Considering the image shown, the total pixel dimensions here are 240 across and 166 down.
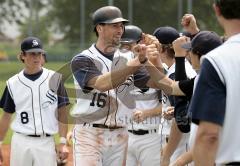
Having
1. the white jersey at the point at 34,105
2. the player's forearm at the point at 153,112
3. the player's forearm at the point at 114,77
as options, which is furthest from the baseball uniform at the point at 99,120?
the white jersey at the point at 34,105

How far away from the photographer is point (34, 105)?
6.46 m

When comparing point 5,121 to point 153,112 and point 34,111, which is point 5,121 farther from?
point 153,112

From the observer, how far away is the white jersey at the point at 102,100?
5539mm

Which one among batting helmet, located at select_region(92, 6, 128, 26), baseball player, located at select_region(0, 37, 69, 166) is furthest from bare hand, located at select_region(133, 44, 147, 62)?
baseball player, located at select_region(0, 37, 69, 166)

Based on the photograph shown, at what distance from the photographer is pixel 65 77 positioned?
7.21m

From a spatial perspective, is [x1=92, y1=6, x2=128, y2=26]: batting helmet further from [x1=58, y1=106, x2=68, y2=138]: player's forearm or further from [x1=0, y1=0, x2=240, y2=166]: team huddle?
[x1=58, y1=106, x2=68, y2=138]: player's forearm

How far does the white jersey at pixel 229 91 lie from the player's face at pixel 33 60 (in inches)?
149

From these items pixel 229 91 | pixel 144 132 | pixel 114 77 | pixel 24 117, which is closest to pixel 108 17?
pixel 114 77

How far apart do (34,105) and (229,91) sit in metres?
3.76

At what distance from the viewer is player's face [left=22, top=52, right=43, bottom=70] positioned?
6613 millimetres

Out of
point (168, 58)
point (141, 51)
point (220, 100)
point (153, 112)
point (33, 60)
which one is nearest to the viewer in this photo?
point (220, 100)

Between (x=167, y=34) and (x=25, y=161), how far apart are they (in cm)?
196

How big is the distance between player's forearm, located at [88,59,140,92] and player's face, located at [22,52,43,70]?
1566mm

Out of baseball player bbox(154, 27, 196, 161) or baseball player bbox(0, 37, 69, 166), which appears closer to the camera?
baseball player bbox(154, 27, 196, 161)
